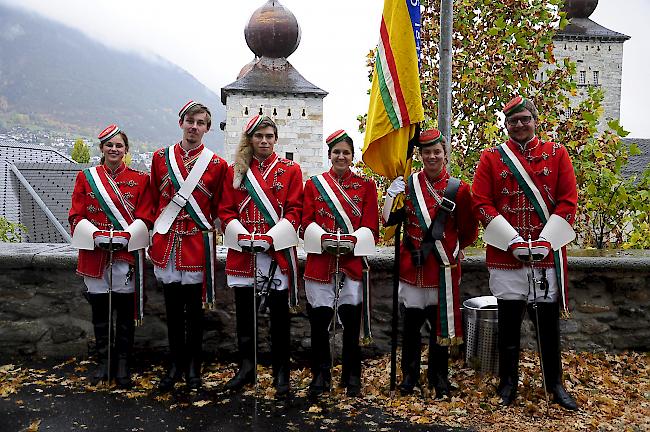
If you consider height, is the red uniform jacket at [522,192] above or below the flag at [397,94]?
below

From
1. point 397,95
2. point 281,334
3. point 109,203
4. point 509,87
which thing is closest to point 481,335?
point 281,334

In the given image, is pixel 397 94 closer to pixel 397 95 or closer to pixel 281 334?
pixel 397 95

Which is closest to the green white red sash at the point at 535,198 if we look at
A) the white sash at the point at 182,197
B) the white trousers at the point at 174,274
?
the white sash at the point at 182,197

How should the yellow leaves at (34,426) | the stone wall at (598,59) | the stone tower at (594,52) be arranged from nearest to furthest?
the yellow leaves at (34,426) < the stone tower at (594,52) < the stone wall at (598,59)

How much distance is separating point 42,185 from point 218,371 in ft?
47.4

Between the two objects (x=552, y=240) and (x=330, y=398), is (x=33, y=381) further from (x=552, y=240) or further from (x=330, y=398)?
(x=552, y=240)

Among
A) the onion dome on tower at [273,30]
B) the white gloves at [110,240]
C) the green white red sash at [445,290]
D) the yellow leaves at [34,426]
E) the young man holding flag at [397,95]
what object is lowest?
the yellow leaves at [34,426]

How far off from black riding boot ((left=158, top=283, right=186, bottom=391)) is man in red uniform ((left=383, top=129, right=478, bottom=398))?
1.54 metres

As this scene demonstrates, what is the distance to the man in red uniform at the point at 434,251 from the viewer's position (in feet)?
14.3

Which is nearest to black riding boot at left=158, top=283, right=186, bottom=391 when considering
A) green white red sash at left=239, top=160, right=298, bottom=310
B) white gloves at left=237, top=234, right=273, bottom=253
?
white gloves at left=237, top=234, right=273, bottom=253

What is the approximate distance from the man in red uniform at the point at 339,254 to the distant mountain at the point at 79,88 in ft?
268

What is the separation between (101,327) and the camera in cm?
473

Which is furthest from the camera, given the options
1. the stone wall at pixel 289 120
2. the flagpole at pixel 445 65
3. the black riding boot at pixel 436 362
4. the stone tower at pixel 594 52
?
the stone tower at pixel 594 52

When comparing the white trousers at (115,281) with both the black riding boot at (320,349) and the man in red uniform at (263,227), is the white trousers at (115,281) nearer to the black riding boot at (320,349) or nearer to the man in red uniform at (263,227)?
the man in red uniform at (263,227)
